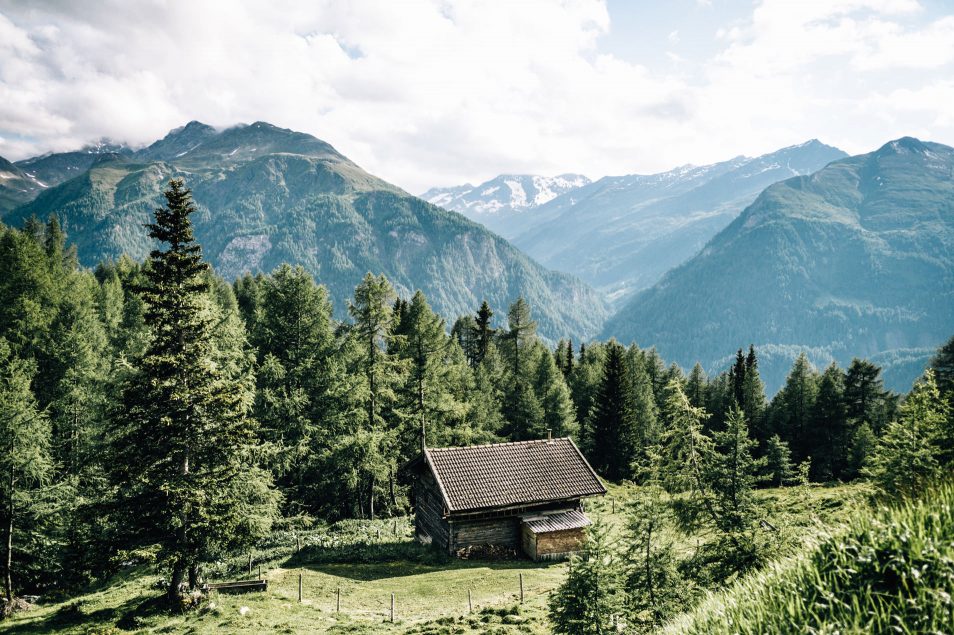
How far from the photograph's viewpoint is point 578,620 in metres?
12.9

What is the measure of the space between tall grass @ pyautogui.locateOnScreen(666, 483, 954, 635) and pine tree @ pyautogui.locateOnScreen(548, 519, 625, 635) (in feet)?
27.6

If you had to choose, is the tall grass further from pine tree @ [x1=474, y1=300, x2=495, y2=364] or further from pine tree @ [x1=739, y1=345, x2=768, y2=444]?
pine tree @ [x1=739, y1=345, x2=768, y2=444]

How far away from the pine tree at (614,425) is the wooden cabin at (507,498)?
2941cm

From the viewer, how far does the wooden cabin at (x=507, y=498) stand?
1266 inches

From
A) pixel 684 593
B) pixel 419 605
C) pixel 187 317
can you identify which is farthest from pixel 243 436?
pixel 684 593

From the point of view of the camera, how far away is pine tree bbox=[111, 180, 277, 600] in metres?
19.8

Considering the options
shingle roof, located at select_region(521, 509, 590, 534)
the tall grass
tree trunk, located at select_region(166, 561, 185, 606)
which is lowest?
shingle roof, located at select_region(521, 509, 590, 534)

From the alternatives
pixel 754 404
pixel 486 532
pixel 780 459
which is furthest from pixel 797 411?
pixel 486 532

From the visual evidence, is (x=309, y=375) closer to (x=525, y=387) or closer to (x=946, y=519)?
(x=525, y=387)

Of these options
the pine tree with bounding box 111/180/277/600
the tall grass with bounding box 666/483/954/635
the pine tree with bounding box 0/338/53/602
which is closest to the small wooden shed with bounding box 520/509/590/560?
the pine tree with bounding box 111/180/277/600

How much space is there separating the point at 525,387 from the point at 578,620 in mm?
50440

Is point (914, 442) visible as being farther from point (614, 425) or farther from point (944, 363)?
point (944, 363)

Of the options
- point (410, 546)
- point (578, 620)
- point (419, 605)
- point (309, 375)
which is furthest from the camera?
point (309, 375)

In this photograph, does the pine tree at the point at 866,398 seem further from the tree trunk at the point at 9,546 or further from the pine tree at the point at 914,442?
the tree trunk at the point at 9,546
